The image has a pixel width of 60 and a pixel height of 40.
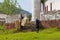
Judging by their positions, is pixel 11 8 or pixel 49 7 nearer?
pixel 49 7

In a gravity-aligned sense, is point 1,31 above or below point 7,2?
below

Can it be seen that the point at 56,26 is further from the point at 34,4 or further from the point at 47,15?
the point at 34,4

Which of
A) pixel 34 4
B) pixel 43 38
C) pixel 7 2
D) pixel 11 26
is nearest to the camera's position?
pixel 43 38

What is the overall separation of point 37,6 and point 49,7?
19.3 feet

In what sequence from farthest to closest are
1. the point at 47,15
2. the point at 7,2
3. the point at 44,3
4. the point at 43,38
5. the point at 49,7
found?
1. the point at 7,2
2. the point at 44,3
3. the point at 49,7
4. the point at 47,15
5. the point at 43,38

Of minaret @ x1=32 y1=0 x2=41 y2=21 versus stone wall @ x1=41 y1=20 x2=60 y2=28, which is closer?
stone wall @ x1=41 y1=20 x2=60 y2=28

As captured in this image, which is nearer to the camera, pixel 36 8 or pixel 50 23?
pixel 50 23

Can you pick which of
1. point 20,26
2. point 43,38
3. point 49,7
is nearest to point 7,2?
point 49,7

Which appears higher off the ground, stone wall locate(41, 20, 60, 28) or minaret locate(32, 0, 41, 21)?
minaret locate(32, 0, 41, 21)

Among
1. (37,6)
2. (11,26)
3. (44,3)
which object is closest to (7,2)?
(44,3)

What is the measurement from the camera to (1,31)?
3033 cm

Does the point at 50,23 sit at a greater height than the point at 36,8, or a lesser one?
lesser

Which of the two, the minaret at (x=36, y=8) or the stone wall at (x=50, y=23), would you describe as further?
the minaret at (x=36, y=8)

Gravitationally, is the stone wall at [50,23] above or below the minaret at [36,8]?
below
